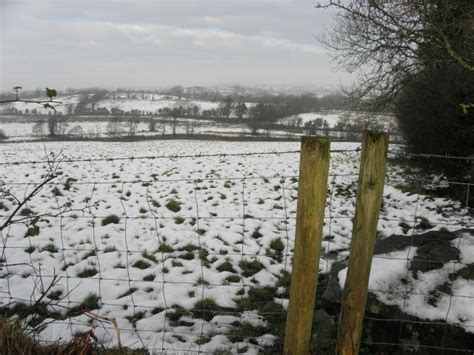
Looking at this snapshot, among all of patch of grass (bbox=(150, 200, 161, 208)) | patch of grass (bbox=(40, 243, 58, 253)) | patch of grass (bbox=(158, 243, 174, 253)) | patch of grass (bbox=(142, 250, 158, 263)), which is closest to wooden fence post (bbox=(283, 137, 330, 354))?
patch of grass (bbox=(142, 250, 158, 263))

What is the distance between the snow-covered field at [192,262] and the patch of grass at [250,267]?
24mm

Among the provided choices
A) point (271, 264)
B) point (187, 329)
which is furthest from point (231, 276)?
point (187, 329)

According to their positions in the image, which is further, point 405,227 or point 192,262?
point 405,227

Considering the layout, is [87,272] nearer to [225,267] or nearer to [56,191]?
[225,267]

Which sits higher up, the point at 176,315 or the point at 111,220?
A: the point at 111,220

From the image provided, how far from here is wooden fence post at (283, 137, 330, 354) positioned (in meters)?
1.98

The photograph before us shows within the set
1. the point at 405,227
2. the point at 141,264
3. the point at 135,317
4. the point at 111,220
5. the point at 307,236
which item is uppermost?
the point at 307,236

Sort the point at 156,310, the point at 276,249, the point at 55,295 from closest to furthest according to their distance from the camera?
the point at 156,310 < the point at 55,295 < the point at 276,249

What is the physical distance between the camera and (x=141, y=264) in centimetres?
447

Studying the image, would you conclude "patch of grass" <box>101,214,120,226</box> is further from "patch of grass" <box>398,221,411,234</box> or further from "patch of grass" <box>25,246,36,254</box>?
"patch of grass" <box>398,221,411,234</box>

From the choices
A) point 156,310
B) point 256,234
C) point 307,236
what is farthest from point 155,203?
point 307,236

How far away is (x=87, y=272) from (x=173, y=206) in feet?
8.64

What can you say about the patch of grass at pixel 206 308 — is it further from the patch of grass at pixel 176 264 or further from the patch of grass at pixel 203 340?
the patch of grass at pixel 176 264

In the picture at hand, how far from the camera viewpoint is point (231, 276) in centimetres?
426
